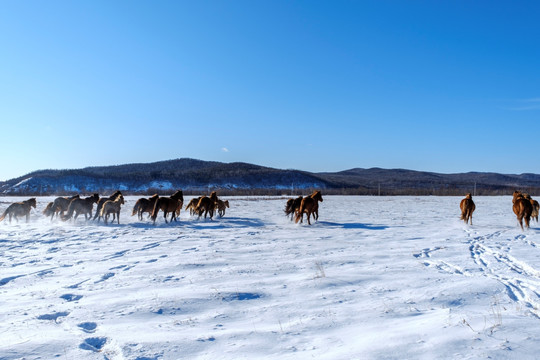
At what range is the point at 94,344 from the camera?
12.2 ft

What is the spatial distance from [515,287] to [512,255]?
11.1ft

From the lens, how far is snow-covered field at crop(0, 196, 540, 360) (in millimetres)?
3488

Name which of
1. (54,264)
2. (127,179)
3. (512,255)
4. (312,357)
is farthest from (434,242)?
(127,179)

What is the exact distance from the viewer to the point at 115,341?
3742 millimetres

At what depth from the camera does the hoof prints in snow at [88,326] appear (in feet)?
13.5

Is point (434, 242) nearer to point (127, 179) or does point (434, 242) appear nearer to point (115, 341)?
point (115, 341)

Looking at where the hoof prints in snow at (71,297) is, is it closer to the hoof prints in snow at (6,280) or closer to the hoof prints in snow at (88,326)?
the hoof prints in snow at (88,326)

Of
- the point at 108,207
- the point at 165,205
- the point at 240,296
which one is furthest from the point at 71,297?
the point at 108,207

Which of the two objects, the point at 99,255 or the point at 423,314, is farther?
the point at 99,255

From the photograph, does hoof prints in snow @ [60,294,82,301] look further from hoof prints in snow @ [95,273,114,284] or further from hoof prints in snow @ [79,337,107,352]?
hoof prints in snow @ [79,337,107,352]

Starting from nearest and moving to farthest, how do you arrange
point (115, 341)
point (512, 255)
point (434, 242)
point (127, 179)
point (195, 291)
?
point (115, 341), point (195, 291), point (512, 255), point (434, 242), point (127, 179)

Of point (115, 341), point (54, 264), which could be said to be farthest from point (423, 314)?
point (54, 264)

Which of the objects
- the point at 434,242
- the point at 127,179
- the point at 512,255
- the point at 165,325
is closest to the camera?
the point at 165,325

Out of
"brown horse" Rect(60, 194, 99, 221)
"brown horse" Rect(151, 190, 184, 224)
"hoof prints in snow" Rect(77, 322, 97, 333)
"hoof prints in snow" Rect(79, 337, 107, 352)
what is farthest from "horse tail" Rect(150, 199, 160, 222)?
"hoof prints in snow" Rect(79, 337, 107, 352)
